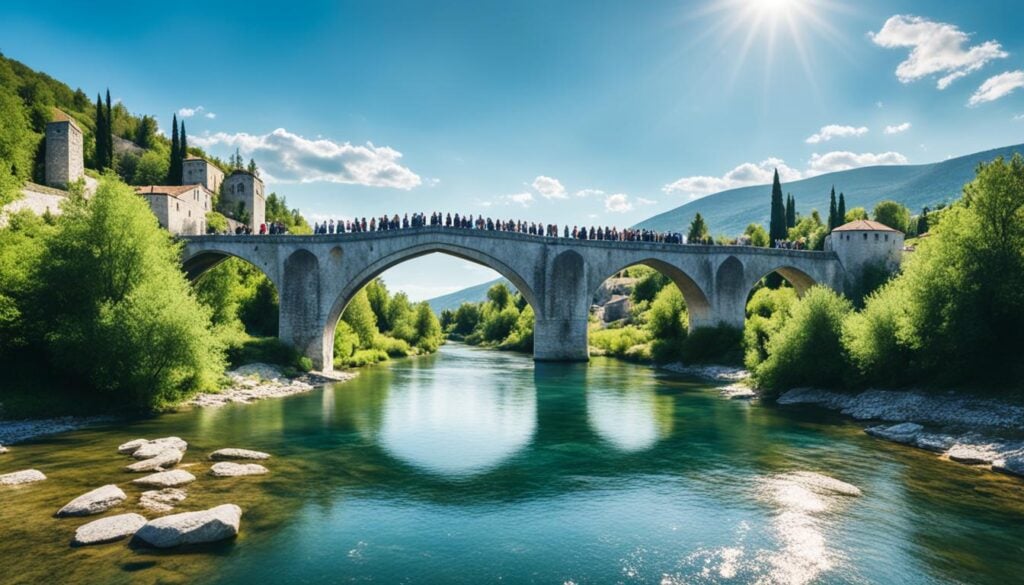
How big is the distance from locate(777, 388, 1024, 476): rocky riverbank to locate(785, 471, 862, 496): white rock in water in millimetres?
4308

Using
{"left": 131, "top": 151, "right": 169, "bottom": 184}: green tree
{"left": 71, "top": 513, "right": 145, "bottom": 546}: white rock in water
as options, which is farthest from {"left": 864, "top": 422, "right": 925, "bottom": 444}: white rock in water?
{"left": 131, "top": 151, "right": 169, "bottom": 184}: green tree

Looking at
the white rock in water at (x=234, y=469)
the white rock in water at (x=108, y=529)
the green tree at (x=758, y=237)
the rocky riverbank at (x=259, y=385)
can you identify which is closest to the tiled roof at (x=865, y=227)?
the green tree at (x=758, y=237)

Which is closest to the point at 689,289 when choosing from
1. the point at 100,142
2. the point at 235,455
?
the point at 235,455

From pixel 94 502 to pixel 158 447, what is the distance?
4.29 meters

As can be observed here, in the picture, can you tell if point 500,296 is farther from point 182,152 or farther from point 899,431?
point 899,431

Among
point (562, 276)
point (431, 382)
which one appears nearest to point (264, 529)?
point (431, 382)

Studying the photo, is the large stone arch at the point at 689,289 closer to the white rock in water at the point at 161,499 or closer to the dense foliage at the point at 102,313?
the dense foliage at the point at 102,313

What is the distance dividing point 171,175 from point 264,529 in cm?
5852

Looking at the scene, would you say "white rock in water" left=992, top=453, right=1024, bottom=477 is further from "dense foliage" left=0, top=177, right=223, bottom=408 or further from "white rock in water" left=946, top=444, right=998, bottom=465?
"dense foliage" left=0, top=177, right=223, bottom=408

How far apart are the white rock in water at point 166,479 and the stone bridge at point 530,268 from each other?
21123 mm

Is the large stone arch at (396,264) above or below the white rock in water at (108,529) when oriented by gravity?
above

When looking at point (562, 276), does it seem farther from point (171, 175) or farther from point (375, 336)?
point (171, 175)

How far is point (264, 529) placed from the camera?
1050 cm

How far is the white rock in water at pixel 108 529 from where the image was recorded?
31.1 ft
